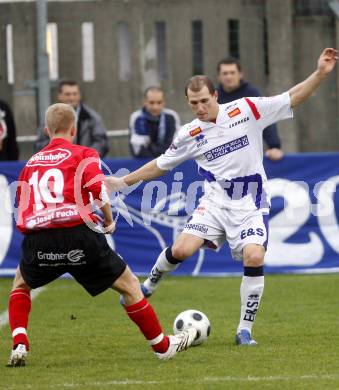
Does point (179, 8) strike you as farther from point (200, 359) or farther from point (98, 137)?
point (200, 359)

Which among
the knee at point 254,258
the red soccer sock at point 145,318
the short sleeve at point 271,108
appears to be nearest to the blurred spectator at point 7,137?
the short sleeve at point 271,108

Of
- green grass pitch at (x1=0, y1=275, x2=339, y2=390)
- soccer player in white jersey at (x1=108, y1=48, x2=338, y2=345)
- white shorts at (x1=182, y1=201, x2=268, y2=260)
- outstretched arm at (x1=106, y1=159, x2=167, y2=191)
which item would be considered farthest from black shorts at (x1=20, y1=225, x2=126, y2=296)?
white shorts at (x1=182, y1=201, x2=268, y2=260)

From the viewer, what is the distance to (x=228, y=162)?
8.63 meters

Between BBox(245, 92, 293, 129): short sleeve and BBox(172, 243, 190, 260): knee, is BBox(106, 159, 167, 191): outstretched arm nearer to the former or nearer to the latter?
BBox(172, 243, 190, 260): knee

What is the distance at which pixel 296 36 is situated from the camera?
15758mm

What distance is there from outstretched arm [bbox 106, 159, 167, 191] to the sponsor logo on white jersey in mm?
1020

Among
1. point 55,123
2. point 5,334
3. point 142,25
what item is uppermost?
point 142,25

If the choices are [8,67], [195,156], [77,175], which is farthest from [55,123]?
[8,67]

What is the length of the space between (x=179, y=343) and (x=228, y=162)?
1.55 m

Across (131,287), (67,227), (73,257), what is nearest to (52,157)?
(67,227)

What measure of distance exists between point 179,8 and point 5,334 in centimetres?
782

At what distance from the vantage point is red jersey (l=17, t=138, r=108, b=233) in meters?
7.38

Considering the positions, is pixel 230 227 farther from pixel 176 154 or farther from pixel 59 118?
pixel 59 118

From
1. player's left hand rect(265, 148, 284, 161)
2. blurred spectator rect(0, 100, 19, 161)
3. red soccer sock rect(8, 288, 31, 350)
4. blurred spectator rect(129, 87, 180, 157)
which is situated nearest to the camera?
red soccer sock rect(8, 288, 31, 350)
